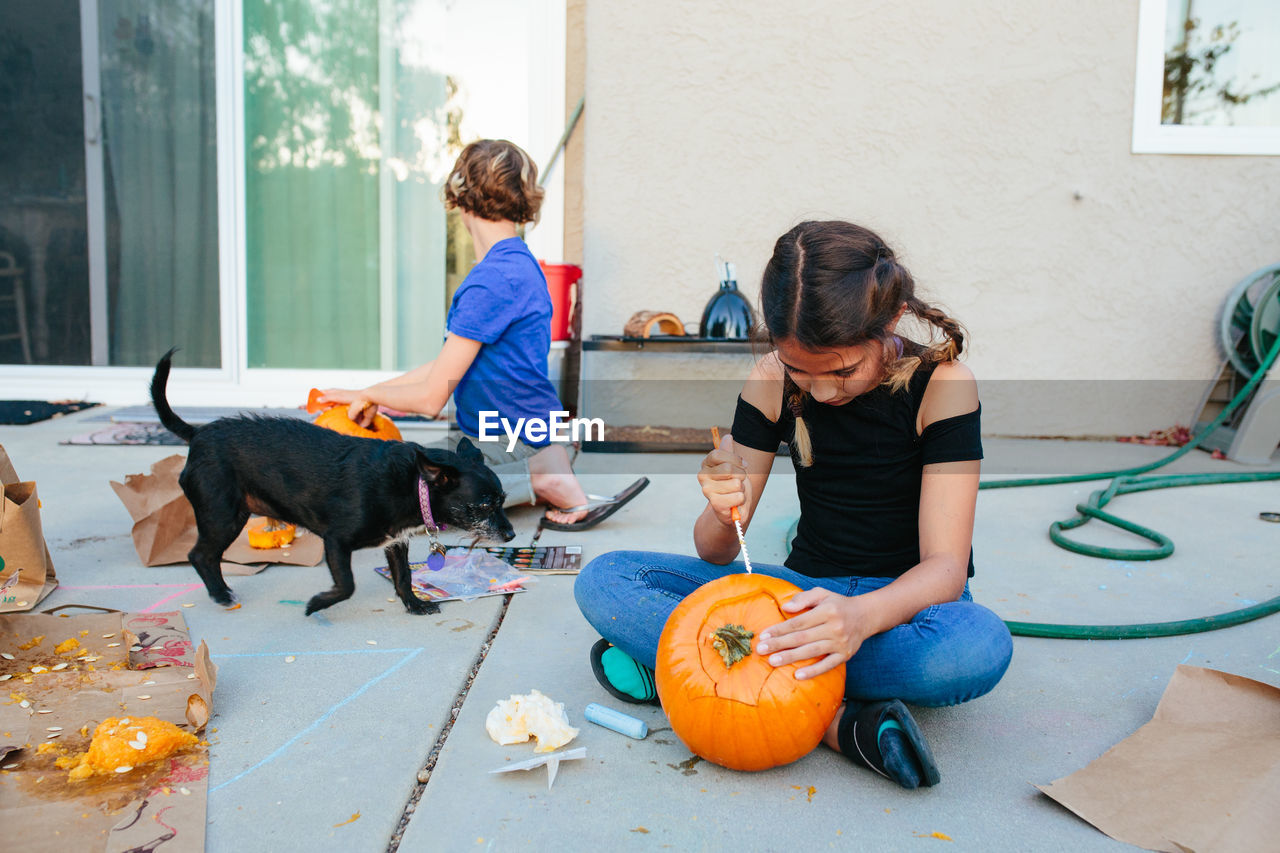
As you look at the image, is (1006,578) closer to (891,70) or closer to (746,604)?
(746,604)

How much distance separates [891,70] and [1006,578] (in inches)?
133

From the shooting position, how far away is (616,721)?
182 cm

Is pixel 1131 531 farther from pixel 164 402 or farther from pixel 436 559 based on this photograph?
pixel 164 402

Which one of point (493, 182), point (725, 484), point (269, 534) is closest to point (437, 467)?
point (269, 534)

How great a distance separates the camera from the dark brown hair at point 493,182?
320 cm

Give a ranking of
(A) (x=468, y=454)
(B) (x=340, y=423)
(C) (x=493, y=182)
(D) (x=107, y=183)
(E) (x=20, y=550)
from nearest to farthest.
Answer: (E) (x=20, y=550) < (A) (x=468, y=454) < (B) (x=340, y=423) < (C) (x=493, y=182) < (D) (x=107, y=183)

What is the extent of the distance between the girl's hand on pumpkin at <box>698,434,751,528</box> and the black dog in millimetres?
913

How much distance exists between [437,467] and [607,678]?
0.83 metres

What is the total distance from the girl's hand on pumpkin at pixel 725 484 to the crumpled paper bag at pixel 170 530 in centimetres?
165

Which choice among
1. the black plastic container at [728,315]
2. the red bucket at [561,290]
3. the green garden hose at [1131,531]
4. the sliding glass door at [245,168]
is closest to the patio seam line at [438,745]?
the green garden hose at [1131,531]

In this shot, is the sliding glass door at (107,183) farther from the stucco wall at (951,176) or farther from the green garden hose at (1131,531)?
the green garden hose at (1131,531)

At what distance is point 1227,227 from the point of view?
200 inches

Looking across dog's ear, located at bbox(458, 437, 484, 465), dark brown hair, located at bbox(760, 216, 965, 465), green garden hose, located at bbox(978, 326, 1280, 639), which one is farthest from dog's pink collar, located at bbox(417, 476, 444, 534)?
green garden hose, located at bbox(978, 326, 1280, 639)

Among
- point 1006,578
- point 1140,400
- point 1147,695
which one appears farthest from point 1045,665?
point 1140,400
